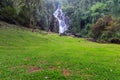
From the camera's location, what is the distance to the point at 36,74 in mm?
15734

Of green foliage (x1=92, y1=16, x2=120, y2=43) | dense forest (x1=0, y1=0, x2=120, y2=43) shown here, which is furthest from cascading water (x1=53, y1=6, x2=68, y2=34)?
green foliage (x1=92, y1=16, x2=120, y2=43)

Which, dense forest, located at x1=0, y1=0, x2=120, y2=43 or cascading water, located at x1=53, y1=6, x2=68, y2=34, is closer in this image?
dense forest, located at x1=0, y1=0, x2=120, y2=43

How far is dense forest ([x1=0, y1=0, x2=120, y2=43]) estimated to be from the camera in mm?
52000

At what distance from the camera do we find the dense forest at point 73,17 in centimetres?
5200

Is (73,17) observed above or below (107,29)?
above

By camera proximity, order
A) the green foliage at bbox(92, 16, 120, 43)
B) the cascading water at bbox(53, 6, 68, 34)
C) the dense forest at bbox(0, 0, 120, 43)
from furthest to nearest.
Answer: the cascading water at bbox(53, 6, 68, 34) < the green foliage at bbox(92, 16, 120, 43) < the dense forest at bbox(0, 0, 120, 43)

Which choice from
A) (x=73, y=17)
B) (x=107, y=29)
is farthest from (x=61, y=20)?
(x=107, y=29)

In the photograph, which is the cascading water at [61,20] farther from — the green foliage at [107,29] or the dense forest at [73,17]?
the green foliage at [107,29]

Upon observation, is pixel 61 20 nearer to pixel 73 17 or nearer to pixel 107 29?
pixel 73 17

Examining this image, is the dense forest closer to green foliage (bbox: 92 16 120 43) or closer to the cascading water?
green foliage (bbox: 92 16 120 43)

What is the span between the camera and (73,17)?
9788 cm

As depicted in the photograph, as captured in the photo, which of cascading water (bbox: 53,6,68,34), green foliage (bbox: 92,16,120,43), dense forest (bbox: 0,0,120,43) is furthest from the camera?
cascading water (bbox: 53,6,68,34)

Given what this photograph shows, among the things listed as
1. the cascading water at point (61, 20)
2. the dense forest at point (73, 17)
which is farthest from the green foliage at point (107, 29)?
the cascading water at point (61, 20)

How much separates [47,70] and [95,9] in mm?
74308
